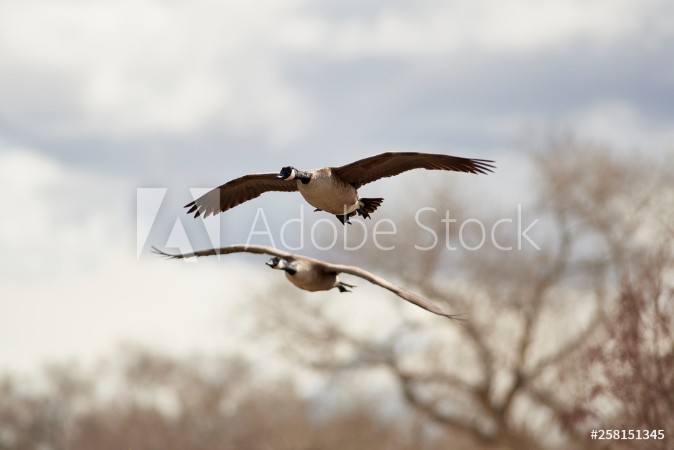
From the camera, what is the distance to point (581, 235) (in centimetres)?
3338

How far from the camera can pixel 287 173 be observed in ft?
27.6

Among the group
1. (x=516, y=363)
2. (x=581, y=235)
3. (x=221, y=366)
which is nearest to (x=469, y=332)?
(x=516, y=363)

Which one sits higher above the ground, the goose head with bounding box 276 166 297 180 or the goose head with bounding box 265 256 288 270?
the goose head with bounding box 276 166 297 180

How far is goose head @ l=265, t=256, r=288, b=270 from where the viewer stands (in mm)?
7762

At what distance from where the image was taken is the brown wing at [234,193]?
980cm

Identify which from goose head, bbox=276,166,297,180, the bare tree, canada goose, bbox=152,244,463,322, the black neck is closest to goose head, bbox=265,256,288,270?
canada goose, bbox=152,244,463,322

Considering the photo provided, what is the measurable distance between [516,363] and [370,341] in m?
4.78

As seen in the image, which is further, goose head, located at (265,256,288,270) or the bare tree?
the bare tree

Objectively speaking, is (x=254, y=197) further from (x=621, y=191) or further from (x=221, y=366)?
(x=221, y=366)

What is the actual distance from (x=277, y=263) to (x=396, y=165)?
6.37 ft

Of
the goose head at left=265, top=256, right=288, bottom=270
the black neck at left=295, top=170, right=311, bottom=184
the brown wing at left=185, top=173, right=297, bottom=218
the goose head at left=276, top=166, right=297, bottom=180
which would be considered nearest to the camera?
the goose head at left=265, top=256, right=288, bottom=270

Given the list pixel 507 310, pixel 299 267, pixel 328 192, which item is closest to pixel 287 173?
pixel 328 192

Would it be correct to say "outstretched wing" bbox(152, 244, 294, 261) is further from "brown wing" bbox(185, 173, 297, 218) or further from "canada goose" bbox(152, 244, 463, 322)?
"brown wing" bbox(185, 173, 297, 218)

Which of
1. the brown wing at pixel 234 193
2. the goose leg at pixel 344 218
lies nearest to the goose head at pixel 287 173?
the goose leg at pixel 344 218
